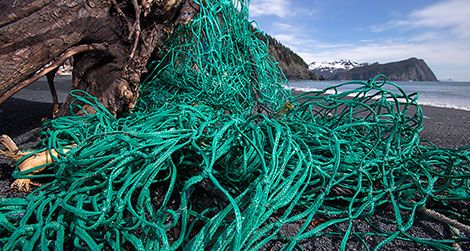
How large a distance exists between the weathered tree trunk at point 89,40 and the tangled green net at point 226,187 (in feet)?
1.11

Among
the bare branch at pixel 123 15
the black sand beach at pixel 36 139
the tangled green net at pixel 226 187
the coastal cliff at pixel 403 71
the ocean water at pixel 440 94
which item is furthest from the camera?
the coastal cliff at pixel 403 71

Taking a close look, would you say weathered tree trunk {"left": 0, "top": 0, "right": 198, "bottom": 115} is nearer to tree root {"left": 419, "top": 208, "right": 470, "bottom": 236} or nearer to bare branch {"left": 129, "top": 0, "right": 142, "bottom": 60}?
bare branch {"left": 129, "top": 0, "right": 142, "bottom": 60}

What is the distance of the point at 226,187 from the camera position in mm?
1177

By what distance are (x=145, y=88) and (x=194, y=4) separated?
93 centimetres

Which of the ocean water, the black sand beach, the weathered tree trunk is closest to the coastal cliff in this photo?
the ocean water

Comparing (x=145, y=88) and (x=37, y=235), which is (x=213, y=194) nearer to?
(x=37, y=235)

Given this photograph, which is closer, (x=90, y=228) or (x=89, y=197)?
(x=90, y=228)

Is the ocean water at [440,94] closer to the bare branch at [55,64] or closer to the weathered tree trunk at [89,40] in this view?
the weathered tree trunk at [89,40]

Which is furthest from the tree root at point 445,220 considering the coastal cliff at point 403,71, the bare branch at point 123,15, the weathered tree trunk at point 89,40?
the coastal cliff at point 403,71

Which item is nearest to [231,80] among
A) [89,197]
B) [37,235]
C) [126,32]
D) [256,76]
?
[256,76]

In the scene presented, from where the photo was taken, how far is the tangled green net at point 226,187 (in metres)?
0.88

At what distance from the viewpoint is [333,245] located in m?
1.01

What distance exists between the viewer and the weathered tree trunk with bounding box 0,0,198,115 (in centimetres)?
142

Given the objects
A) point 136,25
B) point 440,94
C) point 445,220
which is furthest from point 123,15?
Result: point 440,94
